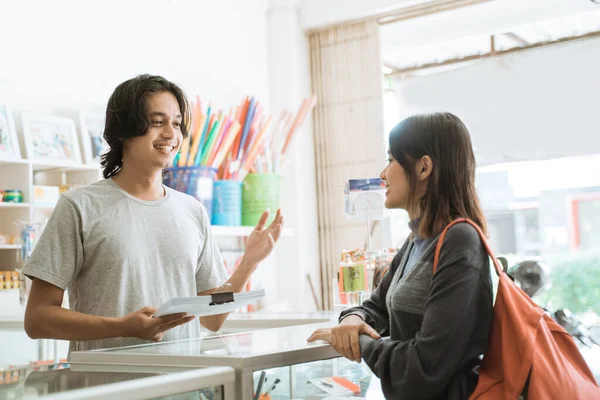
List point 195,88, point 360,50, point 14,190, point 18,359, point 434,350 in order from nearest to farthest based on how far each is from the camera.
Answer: point 434,350
point 18,359
point 14,190
point 195,88
point 360,50

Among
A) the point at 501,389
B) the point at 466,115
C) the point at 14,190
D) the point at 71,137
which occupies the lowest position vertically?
the point at 501,389

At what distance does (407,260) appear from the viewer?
134cm

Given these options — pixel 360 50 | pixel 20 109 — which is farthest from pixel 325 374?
pixel 360 50

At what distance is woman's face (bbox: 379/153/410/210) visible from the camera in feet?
4.25

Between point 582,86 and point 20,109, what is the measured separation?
3.54 meters

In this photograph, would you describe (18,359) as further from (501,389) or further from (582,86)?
(582,86)

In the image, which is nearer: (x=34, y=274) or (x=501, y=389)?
(x=501, y=389)

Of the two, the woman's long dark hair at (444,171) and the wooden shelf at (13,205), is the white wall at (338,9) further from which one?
the woman's long dark hair at (444,171)

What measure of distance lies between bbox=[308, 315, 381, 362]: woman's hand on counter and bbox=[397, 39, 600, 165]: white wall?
379 centimetres

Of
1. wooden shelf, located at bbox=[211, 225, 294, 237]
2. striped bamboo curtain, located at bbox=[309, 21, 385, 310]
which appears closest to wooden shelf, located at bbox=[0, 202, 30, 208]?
wooden shelf, located at bbox=[211, 225, 294, 237]

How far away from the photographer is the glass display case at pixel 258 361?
1206 millimetres

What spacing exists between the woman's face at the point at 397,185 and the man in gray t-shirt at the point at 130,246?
21.7 inches

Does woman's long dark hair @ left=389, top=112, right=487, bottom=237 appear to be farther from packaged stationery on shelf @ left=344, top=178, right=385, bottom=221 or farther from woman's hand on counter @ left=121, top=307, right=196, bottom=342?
packaged stationery on shelf @ left=344, top=178, right=385, bottom=221

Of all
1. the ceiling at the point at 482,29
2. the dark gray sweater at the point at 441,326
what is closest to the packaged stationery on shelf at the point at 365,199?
the dark gray sweater at the point at 441,326
